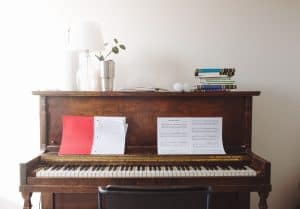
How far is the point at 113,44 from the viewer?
7.37 feet

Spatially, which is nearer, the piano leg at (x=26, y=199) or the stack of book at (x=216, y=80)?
the piano leg at (x=26, y=199)

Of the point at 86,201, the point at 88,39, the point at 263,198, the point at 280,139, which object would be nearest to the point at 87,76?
the point at 88,39

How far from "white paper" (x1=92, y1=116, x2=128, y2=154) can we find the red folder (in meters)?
0.04

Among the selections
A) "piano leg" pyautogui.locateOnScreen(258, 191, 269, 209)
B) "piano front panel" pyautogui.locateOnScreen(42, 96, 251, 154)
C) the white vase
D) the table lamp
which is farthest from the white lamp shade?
"piano leg" pyautogui.locateOnScreen(258, 191, 269, 209)

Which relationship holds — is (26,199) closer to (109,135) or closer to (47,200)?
(47,200)

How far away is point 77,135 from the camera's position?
185 centimetres

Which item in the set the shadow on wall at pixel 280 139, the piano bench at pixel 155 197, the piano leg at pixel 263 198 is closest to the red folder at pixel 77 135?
the piano bench at pixel 155 197

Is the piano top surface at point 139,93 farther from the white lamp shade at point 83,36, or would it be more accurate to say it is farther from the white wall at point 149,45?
the white wall at point 149,45

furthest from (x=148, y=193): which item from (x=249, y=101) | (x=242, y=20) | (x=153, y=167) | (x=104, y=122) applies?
(x=242, y=20)

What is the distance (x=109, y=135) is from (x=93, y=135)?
0.10m

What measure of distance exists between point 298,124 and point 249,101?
777mm

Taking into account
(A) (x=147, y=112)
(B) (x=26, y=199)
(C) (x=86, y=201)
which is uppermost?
(A) (x=147, y=112)

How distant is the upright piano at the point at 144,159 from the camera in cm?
161

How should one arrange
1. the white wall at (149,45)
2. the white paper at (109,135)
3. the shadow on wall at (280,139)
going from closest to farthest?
the white paper at (109,135), the white wall at (149,45), the shadow on wall at (280,139)
